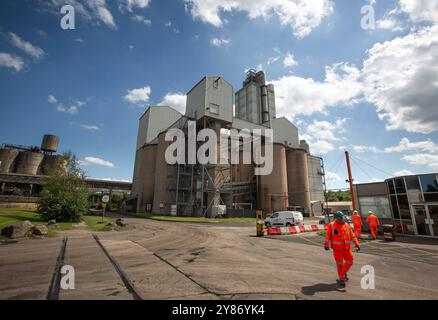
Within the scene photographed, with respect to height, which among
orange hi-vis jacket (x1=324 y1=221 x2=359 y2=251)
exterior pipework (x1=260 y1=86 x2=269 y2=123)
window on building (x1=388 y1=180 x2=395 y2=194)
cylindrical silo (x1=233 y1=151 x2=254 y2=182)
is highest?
exterior pipework (x1=260 y1=86 x2=269 y2=123)

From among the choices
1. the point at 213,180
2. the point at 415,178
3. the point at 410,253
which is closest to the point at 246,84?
the point at 213,180

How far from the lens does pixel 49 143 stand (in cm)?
6431

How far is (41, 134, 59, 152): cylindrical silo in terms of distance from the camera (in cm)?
6378

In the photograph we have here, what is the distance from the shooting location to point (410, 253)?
9328 millimetres

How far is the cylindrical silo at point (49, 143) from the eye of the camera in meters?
63.8

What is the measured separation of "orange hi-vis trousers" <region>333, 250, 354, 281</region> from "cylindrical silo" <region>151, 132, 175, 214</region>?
34727 millimetres

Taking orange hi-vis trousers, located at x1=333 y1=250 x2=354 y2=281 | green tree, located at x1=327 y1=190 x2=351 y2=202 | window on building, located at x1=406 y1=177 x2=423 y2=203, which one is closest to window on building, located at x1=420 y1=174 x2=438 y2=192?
window on building, located at x1=406 y1=177 x2=423 y2=203

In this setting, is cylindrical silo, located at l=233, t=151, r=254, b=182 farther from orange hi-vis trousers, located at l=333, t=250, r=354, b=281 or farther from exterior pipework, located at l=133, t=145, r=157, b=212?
orange hi-vis trousers, located at l=333, t=250, r=354, b=281

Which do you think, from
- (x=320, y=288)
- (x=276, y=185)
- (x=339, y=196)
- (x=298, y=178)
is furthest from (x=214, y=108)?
(x=339, y=196)

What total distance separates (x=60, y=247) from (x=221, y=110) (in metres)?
32.6

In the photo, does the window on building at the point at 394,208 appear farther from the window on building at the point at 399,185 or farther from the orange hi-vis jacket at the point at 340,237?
the orange hi-vis jacket at the point at 340,237

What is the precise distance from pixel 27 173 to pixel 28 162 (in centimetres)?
354

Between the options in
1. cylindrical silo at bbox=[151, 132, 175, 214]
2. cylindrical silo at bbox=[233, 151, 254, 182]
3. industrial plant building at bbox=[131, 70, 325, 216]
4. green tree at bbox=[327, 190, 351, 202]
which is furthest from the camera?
green tree at bbox=[327, 190, 351, 202]
